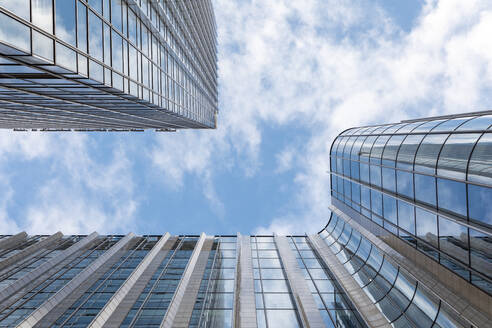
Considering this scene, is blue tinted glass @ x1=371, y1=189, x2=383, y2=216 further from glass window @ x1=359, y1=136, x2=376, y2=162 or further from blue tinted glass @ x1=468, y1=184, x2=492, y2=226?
blue tinted glass @ x1=468, y1=184, x2=492, y2=226

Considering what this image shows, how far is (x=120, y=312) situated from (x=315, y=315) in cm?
1547

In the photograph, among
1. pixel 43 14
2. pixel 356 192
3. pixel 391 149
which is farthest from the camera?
pixel 356 192

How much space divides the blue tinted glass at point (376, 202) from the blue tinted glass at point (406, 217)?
116 inches

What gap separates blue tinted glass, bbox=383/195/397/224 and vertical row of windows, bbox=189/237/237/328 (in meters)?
14.8

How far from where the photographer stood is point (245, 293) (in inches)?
1065

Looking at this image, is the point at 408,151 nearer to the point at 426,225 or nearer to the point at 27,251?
the point at 426,225

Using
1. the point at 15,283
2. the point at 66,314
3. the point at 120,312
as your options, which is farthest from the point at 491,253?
the point at 15,283

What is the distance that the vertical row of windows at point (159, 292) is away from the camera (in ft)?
76.3

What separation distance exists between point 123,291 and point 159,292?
322 centimetres

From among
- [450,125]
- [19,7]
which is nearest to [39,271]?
[19,7]

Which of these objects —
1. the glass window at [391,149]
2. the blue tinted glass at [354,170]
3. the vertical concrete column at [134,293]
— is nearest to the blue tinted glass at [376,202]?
the glass window at [391,149]

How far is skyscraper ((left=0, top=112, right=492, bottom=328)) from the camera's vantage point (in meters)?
16.1

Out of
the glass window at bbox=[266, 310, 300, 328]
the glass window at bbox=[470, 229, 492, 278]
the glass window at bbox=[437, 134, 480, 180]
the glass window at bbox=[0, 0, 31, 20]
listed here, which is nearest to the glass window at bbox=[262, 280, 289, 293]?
the glass window at bbox=[266, 310, 300, 328]

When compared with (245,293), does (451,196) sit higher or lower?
higher
